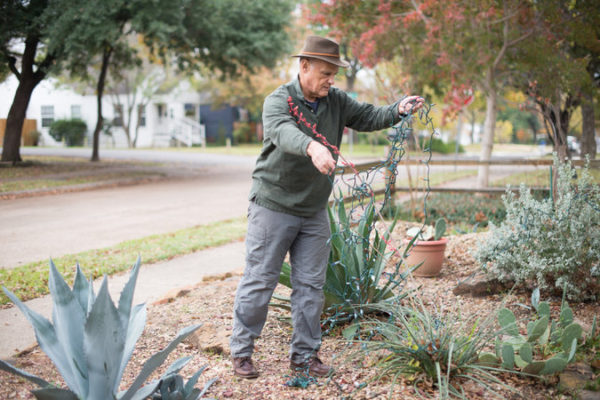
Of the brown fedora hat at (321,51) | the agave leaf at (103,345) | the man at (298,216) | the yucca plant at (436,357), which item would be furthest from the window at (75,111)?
the agave leaf at (103,345)

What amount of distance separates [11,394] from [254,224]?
1.57 m

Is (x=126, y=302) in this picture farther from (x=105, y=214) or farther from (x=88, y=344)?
(x=105, y=214)

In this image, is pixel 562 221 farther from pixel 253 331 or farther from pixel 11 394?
pixel 11 394

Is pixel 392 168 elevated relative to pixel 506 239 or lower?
elevated

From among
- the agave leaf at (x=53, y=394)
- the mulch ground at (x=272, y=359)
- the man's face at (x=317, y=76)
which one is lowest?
the mulch ground at (x=272, y=359)

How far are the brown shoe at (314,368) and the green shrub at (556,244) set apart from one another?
1.81m

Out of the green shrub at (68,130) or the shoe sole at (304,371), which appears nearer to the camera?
the shoe sole at (304,371)

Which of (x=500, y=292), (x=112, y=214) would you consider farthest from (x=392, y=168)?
(x=112, y=214)

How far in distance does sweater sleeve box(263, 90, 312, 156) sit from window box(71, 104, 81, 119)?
43.3 meters

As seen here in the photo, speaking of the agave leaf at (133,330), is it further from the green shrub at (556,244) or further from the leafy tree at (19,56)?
the leafy tree at (19,56)

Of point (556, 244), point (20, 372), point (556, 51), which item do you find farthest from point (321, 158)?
point (556, 51)

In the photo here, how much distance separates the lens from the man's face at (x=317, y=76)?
324cm

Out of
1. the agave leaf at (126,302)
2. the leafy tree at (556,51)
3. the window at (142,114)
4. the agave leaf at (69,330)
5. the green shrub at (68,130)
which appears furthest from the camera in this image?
the window at (142,114)

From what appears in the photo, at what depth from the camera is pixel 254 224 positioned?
3354 mm
